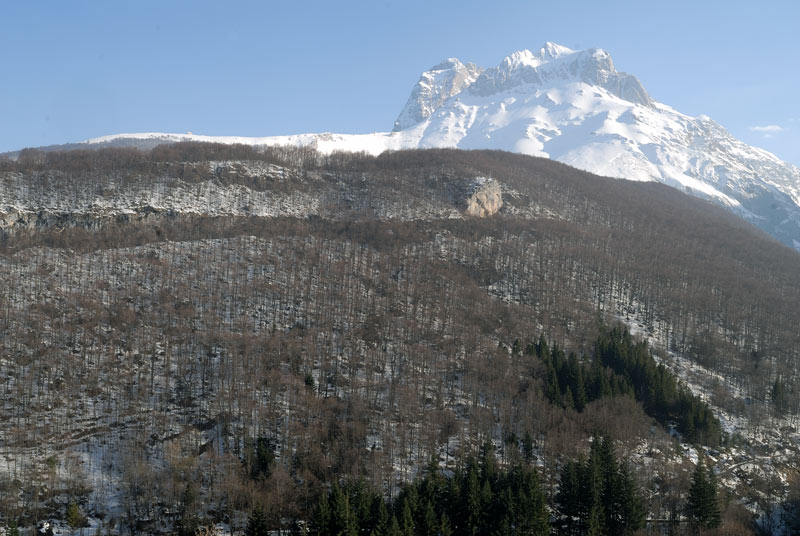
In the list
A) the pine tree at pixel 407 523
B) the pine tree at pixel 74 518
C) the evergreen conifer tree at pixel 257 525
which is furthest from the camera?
the pine tree at pixel 74 518

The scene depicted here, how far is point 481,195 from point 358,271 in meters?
54.4

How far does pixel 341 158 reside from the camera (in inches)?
7269

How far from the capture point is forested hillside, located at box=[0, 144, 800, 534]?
197 ft

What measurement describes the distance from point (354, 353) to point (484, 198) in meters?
81.1

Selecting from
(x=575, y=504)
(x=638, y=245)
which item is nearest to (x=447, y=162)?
(x=638, y=245)

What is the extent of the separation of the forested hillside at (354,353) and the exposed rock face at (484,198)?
1092 millimetres

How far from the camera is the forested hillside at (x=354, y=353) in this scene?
197ft

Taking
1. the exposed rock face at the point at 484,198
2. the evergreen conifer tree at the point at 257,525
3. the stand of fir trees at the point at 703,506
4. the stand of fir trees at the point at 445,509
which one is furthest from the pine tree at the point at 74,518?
the exposed rock face at the point at 484,198

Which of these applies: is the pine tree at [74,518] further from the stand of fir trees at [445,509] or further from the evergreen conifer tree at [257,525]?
the stand of fir trees at [445,509]

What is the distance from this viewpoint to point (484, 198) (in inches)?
6186

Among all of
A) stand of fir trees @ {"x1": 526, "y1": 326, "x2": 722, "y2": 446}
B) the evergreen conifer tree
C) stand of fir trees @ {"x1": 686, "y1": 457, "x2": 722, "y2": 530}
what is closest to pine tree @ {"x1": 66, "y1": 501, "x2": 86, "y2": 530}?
the evergreen conifer tree

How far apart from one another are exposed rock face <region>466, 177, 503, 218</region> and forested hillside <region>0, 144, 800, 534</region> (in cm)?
109

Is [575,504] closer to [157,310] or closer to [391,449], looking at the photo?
[391,449]

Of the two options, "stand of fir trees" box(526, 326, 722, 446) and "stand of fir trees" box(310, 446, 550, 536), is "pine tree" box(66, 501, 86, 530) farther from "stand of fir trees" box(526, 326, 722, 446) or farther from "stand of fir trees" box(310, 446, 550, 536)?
"stand of fir trees" box(526, 326, 722, 446)
